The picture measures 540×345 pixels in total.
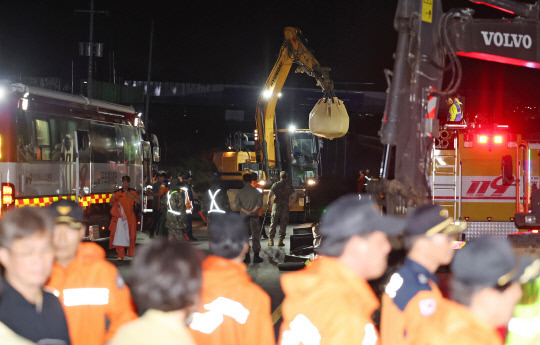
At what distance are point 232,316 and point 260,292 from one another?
0.19m

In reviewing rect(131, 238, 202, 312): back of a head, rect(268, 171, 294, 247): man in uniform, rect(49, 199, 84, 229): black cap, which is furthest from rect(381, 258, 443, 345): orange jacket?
rect(268, 171, 294, 247): man in uniform

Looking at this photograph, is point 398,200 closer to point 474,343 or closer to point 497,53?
point 497,53

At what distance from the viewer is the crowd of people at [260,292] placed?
2496 millimetres

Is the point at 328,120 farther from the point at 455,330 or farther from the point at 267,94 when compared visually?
the point at 455,330

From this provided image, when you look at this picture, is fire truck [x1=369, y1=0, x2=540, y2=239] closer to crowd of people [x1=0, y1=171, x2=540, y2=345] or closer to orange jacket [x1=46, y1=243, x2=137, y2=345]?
crowd of people [x1=0, y1=171, x2=540, y2=345]

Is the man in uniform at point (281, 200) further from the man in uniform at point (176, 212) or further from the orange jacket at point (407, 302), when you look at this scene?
the orange jacket at point (407, 302)

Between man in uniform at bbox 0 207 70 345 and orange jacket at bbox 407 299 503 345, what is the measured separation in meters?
1.66

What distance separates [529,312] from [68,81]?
51.0 metres

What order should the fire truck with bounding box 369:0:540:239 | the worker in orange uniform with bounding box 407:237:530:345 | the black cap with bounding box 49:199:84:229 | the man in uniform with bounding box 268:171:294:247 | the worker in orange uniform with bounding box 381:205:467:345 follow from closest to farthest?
the worker in orange uniform with bounding box 407:237:530:345, the worker in orange uniform with bounding box 381:205:467:345, the black cap with bounding box 49:199:84:229, the fire truck with bounding box 369:0:540:239, the man in uniform with bounding box 268:171:294:247

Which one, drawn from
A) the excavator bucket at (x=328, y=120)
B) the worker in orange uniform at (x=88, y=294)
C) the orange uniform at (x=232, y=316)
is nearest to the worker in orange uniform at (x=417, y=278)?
the orange uniform at (x=232, y=316)

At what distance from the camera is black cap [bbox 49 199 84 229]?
171 inches

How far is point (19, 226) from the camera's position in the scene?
10.0ft

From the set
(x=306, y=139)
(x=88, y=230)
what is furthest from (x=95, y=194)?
(x=306, y=139)

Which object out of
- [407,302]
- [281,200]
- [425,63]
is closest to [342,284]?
[407,302]
